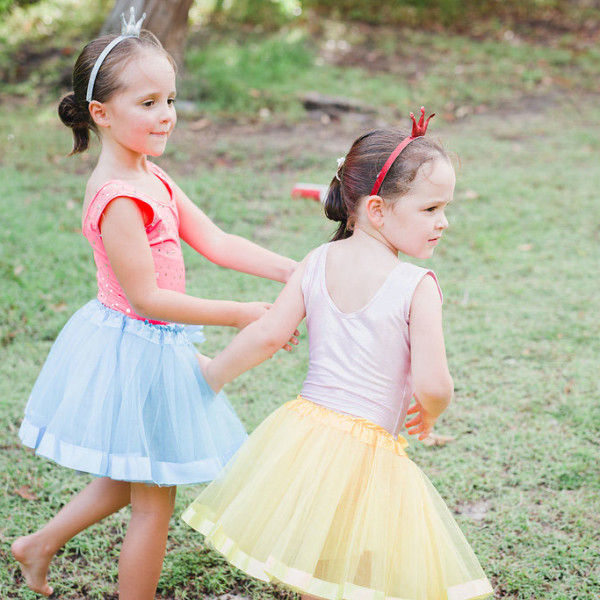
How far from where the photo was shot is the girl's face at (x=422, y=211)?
1.79 metres

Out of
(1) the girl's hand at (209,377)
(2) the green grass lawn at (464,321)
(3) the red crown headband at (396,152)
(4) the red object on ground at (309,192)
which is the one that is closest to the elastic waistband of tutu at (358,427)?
(1) the girl's hand at (209,377)

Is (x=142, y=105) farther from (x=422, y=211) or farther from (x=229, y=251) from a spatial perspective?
(x=422, y=211)

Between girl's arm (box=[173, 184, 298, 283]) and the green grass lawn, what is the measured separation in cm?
60

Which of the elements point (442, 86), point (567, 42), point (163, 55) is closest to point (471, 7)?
point (567, 42)

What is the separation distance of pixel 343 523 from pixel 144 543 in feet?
1.90

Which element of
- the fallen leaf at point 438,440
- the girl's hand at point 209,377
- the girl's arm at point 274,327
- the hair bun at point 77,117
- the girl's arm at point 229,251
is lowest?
the fallen leaf at point 438,440

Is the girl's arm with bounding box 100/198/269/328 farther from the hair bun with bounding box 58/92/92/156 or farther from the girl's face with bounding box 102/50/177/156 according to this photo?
the hair bun with bounding box 58/92/92/156

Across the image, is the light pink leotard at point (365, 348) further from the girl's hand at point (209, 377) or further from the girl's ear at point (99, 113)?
the girl's ear at point (99, 113)

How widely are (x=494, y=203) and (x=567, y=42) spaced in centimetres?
631

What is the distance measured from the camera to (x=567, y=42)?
10867 millimetres

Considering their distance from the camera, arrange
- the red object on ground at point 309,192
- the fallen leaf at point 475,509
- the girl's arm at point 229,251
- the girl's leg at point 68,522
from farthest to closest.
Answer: the red object on ground at point 309,192 < the fallen leaf at point 475,509 < the girl's arm at point 229,251 < the girl's leg at point 68,522

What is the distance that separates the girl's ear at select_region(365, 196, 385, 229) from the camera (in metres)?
1.82

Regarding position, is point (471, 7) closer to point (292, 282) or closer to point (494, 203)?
point (494, 203)

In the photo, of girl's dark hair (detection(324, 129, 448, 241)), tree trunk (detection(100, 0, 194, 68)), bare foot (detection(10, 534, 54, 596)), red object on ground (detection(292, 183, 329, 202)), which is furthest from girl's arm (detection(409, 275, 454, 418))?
tree trunk (detection(100, 0, 194, 68))
